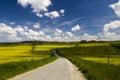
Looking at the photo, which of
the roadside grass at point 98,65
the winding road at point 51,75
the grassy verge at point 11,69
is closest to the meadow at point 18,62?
the grassy verge at point 11,69

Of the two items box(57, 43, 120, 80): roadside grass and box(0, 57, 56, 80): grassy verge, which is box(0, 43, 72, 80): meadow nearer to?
box(0, 57, 56, 80): grassy verge

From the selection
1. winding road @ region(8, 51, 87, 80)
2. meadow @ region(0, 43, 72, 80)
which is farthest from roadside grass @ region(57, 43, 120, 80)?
meadow @ region(0, 43, 72, 80)

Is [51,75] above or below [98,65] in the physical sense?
below

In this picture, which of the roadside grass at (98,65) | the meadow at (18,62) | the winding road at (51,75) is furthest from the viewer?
the meadow at (18,62)

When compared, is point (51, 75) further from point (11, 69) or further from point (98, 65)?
point (98, 65)

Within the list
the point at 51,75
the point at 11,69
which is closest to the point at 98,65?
the point at 51,75

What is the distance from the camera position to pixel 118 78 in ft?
52.0

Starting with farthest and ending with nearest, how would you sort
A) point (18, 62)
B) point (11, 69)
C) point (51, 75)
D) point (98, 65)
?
point (18, 62), point (98, 65), point (11, 69), point (51, 75)

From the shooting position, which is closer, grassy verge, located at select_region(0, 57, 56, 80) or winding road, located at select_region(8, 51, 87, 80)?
winding road, located at select_region(8, 51, 87, 80)

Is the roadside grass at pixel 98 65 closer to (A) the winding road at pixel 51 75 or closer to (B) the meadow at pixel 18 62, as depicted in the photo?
(A) the winding road at pixel 51 75

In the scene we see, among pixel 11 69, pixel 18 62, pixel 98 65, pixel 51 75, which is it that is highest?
pixel 18 62

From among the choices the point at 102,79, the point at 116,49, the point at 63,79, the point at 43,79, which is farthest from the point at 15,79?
the point at 116,49

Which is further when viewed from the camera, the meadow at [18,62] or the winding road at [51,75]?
the meadow at [18,62]

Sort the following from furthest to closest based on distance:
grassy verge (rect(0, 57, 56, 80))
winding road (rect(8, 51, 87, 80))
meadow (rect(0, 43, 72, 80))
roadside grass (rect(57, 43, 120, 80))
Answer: meadow (rect(0, 43, 72, 80))
grassy verge (rect(0, 57, 56, 80))
winding road (rect(8, 51, 87, 80))
roadside grass (rect(57, 43, 120, 80))
